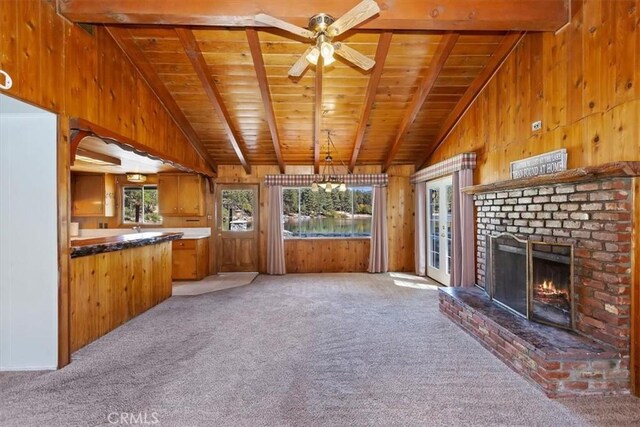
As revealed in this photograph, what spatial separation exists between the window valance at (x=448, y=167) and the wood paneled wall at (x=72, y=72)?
4292 millimetres

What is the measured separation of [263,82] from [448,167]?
3.00 meters

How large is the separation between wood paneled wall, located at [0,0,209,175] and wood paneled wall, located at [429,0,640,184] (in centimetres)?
438

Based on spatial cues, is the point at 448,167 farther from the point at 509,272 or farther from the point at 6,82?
the point at 6,82

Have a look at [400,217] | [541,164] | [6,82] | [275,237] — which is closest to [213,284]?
[275,237]

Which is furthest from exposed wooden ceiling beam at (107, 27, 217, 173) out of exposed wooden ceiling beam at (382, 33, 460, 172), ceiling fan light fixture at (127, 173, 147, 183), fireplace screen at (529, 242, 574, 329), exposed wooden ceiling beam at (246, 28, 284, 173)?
fireplace screen at (529, 242, 574, 329)

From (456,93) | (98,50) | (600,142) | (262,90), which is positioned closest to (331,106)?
(262,90)

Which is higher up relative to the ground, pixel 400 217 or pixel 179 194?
pixel 179 194

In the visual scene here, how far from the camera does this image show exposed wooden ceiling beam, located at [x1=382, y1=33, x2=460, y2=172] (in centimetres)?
348

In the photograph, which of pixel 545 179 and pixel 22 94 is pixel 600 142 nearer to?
pixel 545 179

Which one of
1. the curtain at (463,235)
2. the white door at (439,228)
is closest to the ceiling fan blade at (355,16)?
the curtain at (463,235)

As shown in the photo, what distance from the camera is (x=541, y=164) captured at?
3.12 metres

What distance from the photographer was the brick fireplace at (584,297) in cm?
222

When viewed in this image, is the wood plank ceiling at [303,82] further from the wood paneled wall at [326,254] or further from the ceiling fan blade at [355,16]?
the wood paneled wall at [326,254]

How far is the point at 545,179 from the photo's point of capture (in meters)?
2.70
